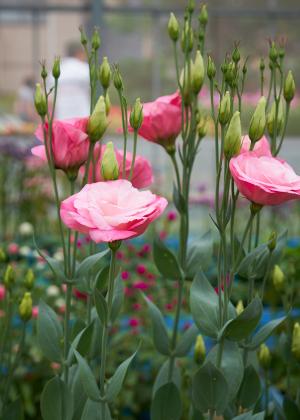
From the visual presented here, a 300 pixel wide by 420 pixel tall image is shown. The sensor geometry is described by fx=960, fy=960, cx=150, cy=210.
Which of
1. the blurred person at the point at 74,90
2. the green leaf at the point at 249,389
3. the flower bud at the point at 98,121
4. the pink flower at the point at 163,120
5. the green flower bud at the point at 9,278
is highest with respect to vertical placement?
the flower bud at the point at 98,121

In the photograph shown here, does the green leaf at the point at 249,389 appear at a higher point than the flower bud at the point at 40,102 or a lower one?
lower

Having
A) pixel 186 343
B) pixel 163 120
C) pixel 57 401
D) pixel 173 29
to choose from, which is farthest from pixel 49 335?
pixel 173 29

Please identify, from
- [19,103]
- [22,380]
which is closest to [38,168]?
[22,380]

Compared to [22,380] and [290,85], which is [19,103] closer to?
[22,380]

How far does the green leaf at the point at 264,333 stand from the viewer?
3.67 feet

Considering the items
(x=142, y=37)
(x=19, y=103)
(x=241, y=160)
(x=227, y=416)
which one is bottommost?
(x=19, y=103)

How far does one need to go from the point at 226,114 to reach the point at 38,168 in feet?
8.31

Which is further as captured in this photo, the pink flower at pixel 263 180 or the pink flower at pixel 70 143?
the pink flower at pixel 70 143

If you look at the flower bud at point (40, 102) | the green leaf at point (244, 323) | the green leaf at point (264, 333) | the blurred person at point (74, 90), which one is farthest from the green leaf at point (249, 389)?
the blurred person at point (74, 90)

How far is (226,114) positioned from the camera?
3.32ft

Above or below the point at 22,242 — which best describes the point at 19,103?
below

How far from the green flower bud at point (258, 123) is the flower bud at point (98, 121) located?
16 centimetres

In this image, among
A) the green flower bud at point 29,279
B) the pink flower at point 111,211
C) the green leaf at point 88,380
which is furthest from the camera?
the green flower bud at point 29,279

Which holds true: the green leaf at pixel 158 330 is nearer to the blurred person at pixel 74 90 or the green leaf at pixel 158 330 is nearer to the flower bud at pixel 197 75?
the flower bud at pixel 197 75
